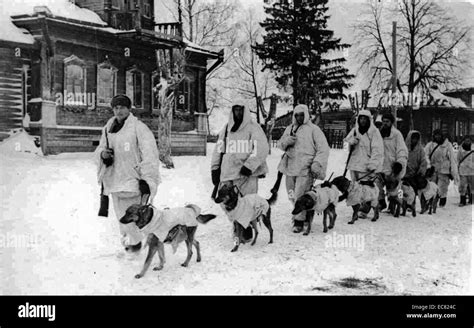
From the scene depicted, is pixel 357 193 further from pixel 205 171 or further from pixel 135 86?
pixel 135 86

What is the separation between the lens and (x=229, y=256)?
6.59 meters

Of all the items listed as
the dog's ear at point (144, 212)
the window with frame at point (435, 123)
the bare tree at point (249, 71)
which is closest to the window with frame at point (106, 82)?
the bare tree at point (249, 71)

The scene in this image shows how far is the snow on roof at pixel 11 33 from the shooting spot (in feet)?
48.5

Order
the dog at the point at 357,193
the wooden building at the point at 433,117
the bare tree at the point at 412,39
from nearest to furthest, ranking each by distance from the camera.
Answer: the dog at the point at 357,193 → the bare tree at the point at 412,39 → the wooden building at the point at 433,117

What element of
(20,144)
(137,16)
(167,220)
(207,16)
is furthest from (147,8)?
(167,220)

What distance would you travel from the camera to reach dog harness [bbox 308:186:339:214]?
7.97 meters

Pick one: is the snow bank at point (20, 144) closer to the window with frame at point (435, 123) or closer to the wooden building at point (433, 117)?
the wooden building at point (433, 117)

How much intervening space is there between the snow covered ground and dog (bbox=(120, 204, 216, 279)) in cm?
28

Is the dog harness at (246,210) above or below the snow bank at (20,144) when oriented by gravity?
below

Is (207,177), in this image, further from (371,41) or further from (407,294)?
(371,41)

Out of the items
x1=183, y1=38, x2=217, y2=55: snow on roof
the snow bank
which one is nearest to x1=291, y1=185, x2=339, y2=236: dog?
the snow bank

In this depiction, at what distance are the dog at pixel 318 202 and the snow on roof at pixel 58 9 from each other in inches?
440

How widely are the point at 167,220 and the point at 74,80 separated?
13127mm

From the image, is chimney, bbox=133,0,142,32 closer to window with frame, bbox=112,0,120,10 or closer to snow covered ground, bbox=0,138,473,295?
window with frame, bbox=112,0,120,10
